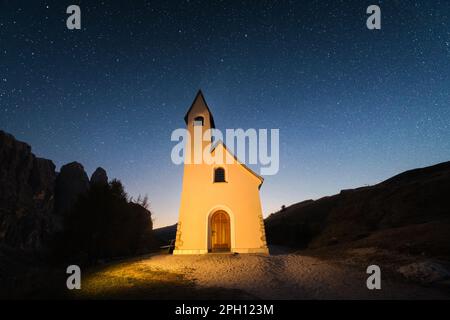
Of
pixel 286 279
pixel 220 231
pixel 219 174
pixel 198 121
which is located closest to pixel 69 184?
pixel 198 121

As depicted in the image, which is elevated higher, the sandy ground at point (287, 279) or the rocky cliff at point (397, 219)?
the rocky cliff at point (397, 219)

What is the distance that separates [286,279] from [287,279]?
0.12 feet

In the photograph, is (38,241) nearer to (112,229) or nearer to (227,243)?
(112,229)

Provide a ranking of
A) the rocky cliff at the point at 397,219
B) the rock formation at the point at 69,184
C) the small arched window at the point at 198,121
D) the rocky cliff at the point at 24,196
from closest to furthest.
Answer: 1. the rocky cliff at the point at 397,219
2. the small arched window at the point at 198,121
3. the rocky cliff at the point at 24,196
4. the rock formation at the point at 69,184

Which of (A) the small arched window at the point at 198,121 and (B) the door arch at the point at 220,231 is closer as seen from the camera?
(B) the door arch at the point at 220,231

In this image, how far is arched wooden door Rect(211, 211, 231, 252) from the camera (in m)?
14.8

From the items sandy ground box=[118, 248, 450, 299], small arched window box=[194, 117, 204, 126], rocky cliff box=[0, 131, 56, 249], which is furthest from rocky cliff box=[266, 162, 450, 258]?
rocky cliff box=[0, 131, 56, 249]

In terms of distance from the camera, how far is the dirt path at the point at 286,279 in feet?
20.1

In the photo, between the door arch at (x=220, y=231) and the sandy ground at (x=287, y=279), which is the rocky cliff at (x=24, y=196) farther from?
the sandy ground at (x=287, y=279)

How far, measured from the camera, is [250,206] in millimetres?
14805

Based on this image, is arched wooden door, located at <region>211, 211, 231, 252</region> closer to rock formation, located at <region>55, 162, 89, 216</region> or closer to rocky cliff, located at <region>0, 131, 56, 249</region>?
rocky cliff, located at <region>0, 131, 56, 249</region>

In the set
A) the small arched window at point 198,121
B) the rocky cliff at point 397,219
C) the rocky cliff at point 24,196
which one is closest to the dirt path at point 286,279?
the rocky cliff at point 397,219

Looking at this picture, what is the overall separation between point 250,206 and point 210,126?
23.1 ft

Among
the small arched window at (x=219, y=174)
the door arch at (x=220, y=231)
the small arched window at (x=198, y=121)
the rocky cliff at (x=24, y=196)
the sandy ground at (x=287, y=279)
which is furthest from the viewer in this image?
the rocky cliff at (x=24, y=196)
